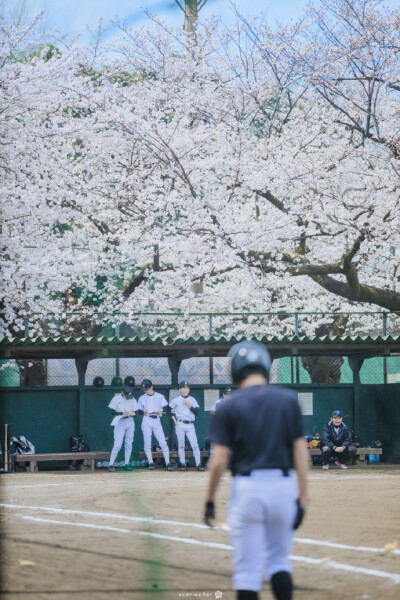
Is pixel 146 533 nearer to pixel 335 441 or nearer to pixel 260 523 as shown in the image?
pixel 260 523

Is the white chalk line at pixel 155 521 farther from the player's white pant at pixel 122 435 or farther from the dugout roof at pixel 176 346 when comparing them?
the dugout roof at pixel 176 346

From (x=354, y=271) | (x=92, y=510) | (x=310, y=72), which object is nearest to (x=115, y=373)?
(x=354, y=271)

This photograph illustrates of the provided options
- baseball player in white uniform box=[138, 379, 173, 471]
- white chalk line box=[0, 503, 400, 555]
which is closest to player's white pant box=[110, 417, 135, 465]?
baseball player in white uniform box=[138, 379, 173, 471]

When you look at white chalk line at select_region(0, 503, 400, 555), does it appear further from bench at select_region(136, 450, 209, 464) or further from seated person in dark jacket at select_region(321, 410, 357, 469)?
seated person in dark jacket at select_region(321, 410, 357, 469)

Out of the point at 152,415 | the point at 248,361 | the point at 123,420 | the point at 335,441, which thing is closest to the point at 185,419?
the point at 152,415

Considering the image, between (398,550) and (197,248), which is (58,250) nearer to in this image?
(197,248)

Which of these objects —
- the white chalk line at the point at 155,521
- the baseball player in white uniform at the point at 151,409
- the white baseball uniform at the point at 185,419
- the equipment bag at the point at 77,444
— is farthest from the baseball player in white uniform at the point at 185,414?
the white chalk line at the point at 155,521

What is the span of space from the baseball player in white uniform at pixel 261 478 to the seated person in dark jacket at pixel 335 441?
15093 millimetres

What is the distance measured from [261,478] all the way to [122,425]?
14.5m

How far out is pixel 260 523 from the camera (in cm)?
473

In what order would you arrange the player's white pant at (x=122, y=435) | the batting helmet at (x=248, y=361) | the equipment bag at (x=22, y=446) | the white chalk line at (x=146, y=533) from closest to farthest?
the batting helmet at (x=248, y=361), the white chalk line at (x=146, y=533), the player's white pant at (x=122, y=435), the equipment bag at (x=22, y=446)

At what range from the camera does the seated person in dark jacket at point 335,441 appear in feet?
65.2

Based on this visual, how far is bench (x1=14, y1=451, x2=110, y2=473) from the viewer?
20062 mm

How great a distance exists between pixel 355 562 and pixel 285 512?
3205 mm
